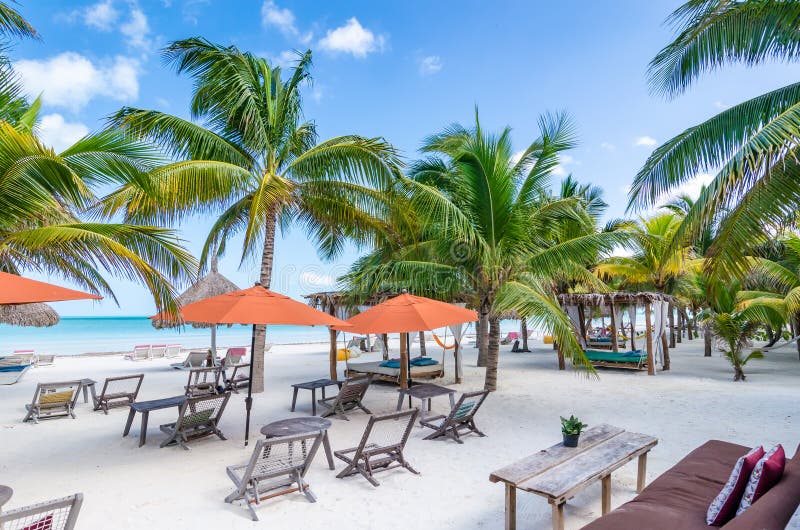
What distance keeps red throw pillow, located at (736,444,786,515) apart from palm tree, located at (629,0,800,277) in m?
3.42

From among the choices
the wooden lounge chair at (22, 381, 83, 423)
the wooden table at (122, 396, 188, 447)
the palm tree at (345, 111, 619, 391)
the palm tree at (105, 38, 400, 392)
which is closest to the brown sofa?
the palm tree at (345, 111, 619, 391)

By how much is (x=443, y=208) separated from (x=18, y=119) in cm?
756

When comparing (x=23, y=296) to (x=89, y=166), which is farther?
(x=89, y=166)

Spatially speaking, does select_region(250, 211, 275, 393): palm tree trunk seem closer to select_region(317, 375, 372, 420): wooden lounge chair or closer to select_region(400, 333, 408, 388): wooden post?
select_region(317, 375, 372, 420): wooden lounge chair

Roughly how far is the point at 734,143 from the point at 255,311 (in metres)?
6.70

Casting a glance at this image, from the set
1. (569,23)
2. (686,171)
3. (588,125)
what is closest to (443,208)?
(588,125)

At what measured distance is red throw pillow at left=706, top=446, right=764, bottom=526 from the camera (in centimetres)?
262

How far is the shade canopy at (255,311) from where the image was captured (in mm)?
5309

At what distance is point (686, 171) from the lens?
626cm

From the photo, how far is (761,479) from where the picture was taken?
260 cm

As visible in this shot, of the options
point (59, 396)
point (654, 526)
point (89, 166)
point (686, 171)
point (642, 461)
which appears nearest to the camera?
point (654, 526)

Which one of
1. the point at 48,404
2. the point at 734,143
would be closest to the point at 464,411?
the point at 734,143

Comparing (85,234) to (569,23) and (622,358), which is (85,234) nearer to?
(569,23)

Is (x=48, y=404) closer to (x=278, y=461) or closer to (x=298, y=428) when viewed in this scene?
(x=298, y=428)
